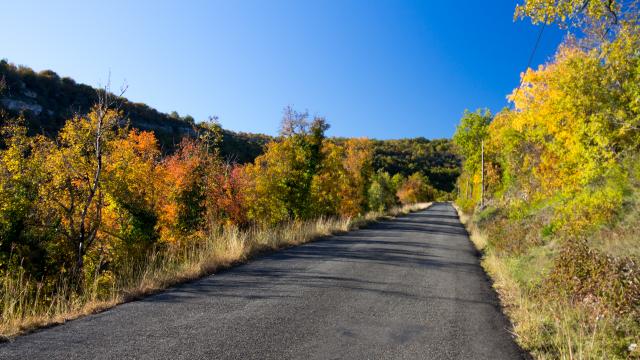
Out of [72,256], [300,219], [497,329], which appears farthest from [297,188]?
[497,329]

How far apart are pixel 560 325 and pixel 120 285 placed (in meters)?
7.20

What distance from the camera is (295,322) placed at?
5.39 m

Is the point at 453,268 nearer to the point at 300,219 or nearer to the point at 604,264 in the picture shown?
the point at 604,264

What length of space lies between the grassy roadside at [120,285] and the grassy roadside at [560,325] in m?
5.96

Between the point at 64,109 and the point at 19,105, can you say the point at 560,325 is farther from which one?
the point at 64,109

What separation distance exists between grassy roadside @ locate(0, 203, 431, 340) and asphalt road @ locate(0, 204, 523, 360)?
11.8 inches

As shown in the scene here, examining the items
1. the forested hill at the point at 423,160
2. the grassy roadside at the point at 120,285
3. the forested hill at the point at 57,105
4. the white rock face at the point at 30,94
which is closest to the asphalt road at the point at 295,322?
the grassy roadside at the point at 120,285

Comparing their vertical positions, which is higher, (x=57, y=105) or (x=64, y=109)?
(x=57, y=105)

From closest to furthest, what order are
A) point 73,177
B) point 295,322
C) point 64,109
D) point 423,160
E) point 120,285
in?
point 295,322 < point 120,285 < point 73,177 < point 64,109 < point 423,160

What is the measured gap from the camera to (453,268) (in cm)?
1094

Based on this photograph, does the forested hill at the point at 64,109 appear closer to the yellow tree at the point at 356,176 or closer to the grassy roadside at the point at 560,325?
the yellow tree at the point at 356,176

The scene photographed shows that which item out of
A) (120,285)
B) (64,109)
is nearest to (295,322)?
(120,285)

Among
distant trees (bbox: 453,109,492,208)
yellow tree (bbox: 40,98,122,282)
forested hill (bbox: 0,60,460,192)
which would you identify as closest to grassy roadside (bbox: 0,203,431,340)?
yellow tree (bbox: 40,98,122,282)

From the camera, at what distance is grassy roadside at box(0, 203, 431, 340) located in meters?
5.09
